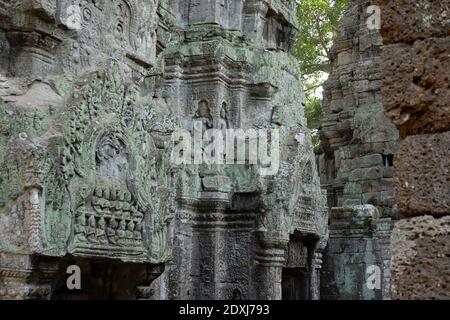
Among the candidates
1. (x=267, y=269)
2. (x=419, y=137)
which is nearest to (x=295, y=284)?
(x=267, y=269)

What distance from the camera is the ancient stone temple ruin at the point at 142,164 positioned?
16.3ft

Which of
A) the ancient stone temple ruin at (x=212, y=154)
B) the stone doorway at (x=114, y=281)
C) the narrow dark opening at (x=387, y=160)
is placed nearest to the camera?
the ancient stone temple ruin at (x=212, y=154)

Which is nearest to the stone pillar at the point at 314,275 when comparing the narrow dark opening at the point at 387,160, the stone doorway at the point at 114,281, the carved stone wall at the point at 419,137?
the narrow dark opening at the point at 387,160

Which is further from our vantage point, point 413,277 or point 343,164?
point 343,164

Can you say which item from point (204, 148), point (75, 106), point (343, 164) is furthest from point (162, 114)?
point (343, 164)

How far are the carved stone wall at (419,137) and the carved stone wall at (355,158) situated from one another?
25.0 ft

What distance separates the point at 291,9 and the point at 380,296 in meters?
4.55

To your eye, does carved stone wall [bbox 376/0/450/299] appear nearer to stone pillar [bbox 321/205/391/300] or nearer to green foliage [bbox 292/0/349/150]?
stone pillar [bbox 321/205/391/300]

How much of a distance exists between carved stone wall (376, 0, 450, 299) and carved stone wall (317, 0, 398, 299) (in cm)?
763

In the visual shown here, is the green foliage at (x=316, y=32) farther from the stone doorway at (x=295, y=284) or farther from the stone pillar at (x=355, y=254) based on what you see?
the stone doorway at (x=295, y=284)

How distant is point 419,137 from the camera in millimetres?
3299

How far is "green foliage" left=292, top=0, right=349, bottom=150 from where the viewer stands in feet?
67.9

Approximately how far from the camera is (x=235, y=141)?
961 cm
